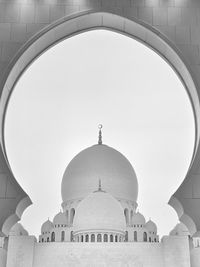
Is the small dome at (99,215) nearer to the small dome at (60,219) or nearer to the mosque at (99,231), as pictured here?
the mosque at (99,231)

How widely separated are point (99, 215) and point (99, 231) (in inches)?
33.3

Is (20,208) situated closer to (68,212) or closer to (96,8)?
(96,8)

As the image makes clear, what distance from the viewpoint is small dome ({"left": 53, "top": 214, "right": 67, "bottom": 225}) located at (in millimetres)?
24016

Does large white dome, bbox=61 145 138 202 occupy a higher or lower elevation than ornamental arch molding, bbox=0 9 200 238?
higher

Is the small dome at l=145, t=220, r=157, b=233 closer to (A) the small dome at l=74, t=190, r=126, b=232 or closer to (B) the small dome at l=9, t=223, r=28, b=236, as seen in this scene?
(A) the small dome at l=74, t=190, r=126, b=232

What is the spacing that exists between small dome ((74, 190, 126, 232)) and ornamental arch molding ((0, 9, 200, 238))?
1513cm

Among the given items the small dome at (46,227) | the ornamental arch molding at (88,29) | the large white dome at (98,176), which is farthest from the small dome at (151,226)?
the ornamental arch molding at (88,29)

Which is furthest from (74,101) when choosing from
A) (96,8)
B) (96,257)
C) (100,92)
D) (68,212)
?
(68,212)

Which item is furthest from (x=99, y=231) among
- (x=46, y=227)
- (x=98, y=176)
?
(x=98, y=176)

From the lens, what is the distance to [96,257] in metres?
17.4

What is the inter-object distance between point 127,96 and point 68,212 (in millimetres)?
17020

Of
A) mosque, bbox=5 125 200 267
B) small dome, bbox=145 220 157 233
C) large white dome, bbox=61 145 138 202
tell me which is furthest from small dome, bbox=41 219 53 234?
small dome, bbox=145 220 157 233

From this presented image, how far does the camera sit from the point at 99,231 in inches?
764

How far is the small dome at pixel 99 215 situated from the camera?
19.7m
